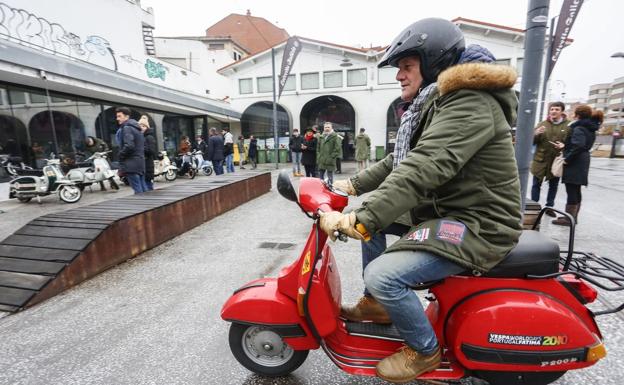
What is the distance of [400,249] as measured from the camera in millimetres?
1596

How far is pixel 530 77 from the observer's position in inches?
124

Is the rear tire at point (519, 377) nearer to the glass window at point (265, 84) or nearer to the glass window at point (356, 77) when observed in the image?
the glass window at point (356, 77)

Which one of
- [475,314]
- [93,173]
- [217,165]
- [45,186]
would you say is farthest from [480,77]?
[217,165]

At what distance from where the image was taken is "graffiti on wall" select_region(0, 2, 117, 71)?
27.6 ft

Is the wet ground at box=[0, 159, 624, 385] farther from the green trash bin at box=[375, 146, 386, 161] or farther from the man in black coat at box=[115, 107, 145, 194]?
the green trash bin at box=[375, 146, 386, 161]

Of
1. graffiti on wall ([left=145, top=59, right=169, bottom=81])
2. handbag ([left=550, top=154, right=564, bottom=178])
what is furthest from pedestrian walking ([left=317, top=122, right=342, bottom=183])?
graffiti on wall ([left=145, top=59, right=169, bottom=81])

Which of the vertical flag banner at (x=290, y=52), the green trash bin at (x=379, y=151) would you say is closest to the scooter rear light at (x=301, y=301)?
the vertical flag banner at (x=290, y=52)

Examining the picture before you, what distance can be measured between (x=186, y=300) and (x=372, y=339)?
197 cm

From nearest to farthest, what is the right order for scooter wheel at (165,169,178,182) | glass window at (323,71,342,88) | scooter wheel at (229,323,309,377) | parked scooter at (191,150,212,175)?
1. scooter wheel at (229,323,309,377)
2. scooter wheel at (165,169,178,182)
3. parked scooter at (191,150,212,175)
4. glass window at (323,71,342,88)

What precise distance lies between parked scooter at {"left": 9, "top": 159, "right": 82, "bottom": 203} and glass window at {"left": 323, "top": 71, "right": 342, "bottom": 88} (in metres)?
15.2

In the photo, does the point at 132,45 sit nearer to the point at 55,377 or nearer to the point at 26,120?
the point at 26,120

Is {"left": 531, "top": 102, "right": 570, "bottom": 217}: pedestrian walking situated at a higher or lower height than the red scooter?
higher

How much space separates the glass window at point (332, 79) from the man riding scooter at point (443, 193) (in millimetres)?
19107

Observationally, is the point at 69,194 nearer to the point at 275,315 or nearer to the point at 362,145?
the point at 275,315
